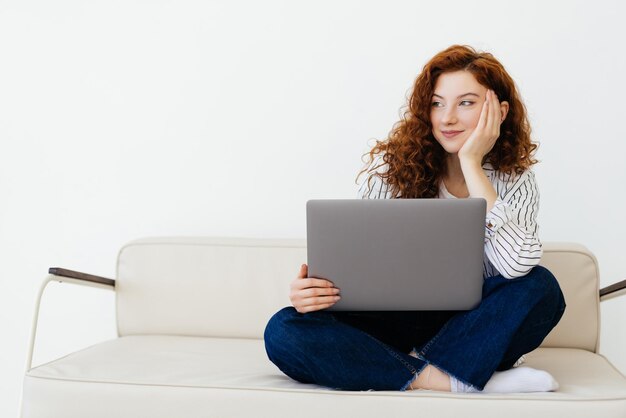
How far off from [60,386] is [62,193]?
4.09 ft

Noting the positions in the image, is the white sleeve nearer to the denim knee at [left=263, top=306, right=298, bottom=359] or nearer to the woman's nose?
the woman's nose

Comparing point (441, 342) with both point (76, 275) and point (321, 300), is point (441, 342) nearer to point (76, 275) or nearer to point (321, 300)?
point (321, 300)

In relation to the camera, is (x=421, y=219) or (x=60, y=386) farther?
(x=60, y=386)

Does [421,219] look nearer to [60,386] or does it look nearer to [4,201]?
[60,386]

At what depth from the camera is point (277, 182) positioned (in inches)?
111

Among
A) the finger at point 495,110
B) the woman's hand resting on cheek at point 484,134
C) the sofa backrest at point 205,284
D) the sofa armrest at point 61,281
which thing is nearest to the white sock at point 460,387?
the woman's hand resting on cheek at point 484,134

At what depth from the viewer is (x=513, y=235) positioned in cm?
187

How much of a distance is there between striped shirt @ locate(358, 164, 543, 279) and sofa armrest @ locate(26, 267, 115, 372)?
2.96 ft

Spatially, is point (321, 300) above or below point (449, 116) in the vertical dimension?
below

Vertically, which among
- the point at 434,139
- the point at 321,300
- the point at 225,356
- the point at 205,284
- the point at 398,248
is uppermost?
the point at 434,139

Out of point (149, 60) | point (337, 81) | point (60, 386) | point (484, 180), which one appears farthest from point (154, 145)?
point (484, 180)

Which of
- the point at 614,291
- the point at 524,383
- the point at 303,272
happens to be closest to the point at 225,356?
the point at 303,272

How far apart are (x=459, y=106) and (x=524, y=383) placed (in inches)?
29.7

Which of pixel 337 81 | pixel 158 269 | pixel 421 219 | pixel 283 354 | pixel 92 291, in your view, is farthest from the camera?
pixel 92 291
